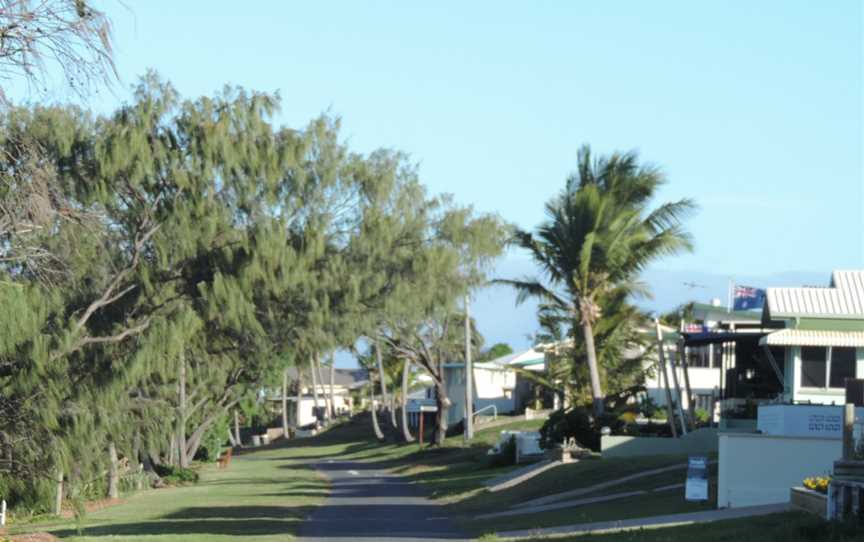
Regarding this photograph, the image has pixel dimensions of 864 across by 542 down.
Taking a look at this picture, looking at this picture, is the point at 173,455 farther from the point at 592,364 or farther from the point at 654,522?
the point at 654,522

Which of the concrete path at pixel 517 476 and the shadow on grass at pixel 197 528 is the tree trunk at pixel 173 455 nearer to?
the concrete path at pixel 517 476

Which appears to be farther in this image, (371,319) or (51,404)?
(371,319)

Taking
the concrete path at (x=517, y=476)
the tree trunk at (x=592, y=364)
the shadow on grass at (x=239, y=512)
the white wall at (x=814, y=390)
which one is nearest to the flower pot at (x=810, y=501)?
the shadow on grass at (x=239, y=512)

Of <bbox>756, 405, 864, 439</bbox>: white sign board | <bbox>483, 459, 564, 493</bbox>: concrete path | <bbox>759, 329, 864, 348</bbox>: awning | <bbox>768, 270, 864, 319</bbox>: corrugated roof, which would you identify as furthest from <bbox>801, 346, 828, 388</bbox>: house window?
<bbox>756, 405, 864, 439</bbox>: white sign board

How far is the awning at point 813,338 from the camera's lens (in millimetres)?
32688

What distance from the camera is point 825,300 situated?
34031 mm

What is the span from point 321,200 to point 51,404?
827 centimetres

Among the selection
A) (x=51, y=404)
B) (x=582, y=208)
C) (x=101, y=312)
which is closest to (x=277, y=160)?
(x=101, y=312)

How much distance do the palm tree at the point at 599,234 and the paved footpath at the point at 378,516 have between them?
778cm

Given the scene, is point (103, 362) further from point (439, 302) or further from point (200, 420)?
point (200, 420)

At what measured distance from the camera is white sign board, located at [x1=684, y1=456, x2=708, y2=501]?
23.1m

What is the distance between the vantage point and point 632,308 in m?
43.9

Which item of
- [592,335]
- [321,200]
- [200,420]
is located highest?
[321,200]

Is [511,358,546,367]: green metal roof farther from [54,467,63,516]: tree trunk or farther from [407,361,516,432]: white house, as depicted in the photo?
[54,467,63,516]: tree trunk
